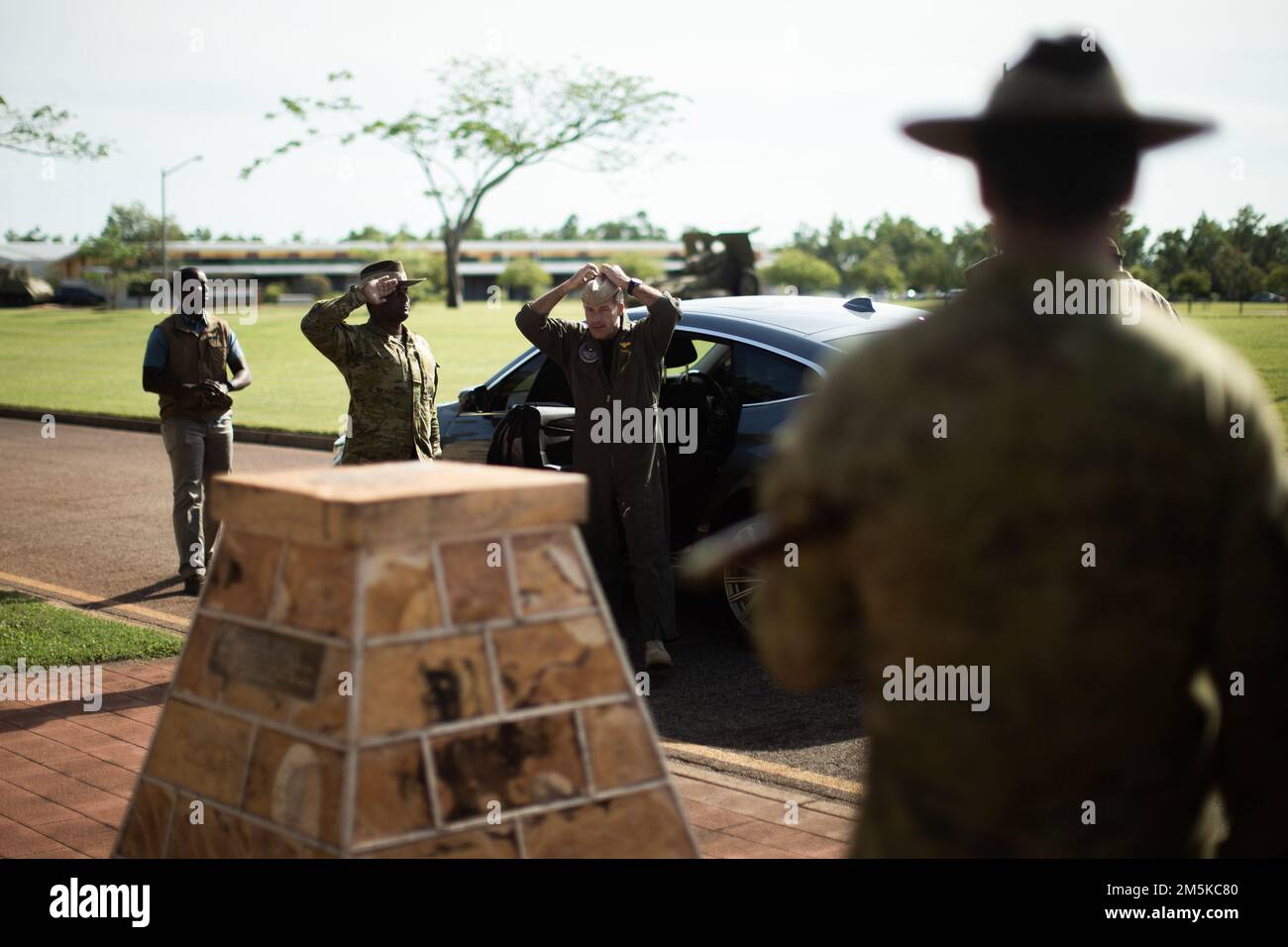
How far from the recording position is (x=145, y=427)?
2148 cm

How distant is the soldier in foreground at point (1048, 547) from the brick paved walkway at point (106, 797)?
2684 millimetres

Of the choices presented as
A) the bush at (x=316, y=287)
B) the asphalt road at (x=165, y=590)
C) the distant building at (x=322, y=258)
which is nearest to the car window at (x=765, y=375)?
the asphalt road at (x=165, y=590)

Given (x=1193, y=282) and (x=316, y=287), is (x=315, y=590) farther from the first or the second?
(x=316, y=287)

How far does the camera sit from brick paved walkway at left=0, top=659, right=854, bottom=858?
184 inches

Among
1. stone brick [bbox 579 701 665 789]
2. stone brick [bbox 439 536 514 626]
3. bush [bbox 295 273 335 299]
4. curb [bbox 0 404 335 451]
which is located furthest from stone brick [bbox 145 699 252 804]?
bush [bbox 295 273 335 299]

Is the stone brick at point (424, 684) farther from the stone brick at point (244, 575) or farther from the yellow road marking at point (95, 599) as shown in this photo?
the yellow road marking at point (95, 599)

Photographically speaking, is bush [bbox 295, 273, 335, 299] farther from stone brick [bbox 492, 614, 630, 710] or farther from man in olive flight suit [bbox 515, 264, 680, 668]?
stone brick [bbox 492, 614, 630, 710]

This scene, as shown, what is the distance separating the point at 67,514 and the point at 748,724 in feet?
27.4

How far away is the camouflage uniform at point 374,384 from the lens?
7.07 metres

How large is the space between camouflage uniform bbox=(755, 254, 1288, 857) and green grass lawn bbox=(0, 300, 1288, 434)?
468 inches

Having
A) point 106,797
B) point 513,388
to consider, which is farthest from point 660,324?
point 106,797

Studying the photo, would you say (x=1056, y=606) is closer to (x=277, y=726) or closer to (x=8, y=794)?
(x=277, y=726)
